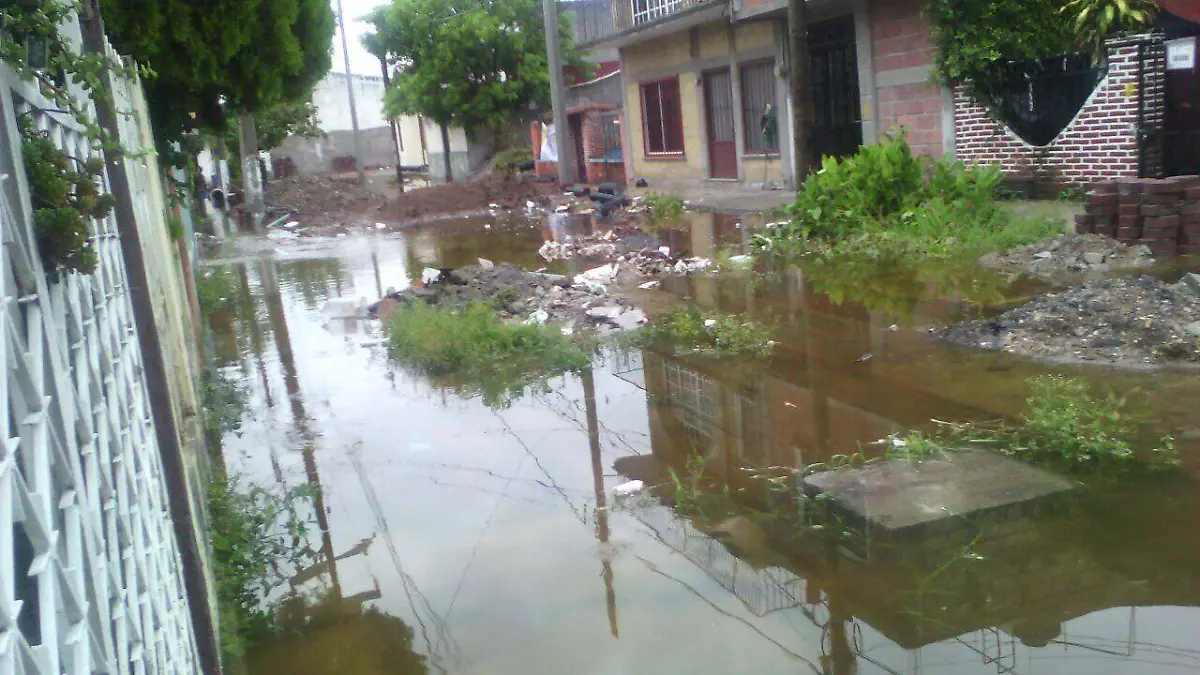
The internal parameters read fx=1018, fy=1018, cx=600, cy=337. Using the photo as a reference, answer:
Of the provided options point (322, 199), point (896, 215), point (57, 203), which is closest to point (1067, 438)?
point (57, 203)

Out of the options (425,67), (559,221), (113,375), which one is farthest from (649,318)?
(425,67)

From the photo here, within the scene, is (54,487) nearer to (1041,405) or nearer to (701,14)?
(1041,405)

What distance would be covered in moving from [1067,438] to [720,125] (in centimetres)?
1905

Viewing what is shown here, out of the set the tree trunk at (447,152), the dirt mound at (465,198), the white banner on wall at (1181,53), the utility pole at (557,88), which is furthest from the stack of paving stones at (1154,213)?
the tree trunk at (447,152)

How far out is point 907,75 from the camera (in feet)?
55.3

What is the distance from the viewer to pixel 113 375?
2.66 metres

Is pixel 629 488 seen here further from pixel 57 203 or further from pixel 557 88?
pixel 557 88

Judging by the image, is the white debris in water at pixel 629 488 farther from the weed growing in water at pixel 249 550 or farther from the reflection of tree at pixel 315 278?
the reflection of tree at pixel 315 278

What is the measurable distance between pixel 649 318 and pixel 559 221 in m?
11.6

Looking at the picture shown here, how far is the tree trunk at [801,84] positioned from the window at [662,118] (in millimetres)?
10492

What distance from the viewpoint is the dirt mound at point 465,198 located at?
24281 mm

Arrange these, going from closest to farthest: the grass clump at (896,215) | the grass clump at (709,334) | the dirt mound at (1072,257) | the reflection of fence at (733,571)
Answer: the reflection of fence at (733,571) → the grass clump at (709,334) → the dirt mound at (1072,257) → the grass clump at (896,215)

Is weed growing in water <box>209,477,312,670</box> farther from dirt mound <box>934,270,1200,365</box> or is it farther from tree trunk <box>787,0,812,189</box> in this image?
tree trunk <box>787,0,812,189</box>

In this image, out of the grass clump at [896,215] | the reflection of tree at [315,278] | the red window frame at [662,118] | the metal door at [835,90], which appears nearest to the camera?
the grass clump at [896,215]
